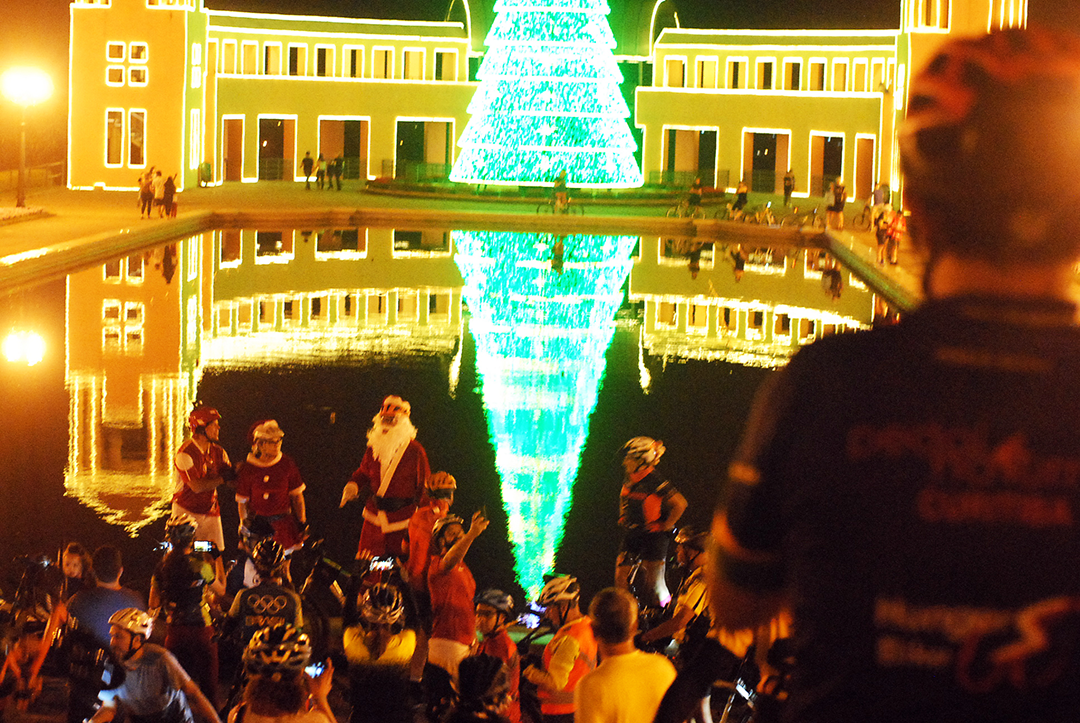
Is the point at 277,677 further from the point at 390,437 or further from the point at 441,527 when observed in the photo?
the point at 390,437

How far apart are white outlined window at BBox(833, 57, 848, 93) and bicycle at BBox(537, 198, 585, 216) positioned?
54.7ft

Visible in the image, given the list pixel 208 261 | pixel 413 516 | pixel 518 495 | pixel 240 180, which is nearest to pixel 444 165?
pixel 240 180

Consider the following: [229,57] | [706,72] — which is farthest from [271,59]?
[706,72]

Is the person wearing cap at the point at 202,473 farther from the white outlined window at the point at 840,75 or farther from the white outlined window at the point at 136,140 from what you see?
the white outlined window at the point at 840,75

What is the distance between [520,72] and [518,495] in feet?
127

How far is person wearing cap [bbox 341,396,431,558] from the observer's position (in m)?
9.01

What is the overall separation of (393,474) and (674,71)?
2228 inches

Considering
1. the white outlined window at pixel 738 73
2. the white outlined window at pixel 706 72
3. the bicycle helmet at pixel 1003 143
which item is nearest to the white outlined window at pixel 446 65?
the white outlined window at pixel 706 72

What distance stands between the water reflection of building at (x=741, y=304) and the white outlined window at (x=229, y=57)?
87.1ft

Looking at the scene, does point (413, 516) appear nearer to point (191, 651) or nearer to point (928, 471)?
point (191, 651)

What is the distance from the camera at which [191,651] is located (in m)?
6.88

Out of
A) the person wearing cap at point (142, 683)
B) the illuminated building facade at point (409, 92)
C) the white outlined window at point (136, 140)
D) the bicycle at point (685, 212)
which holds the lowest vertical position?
the person wearing cap at point (142, 683)

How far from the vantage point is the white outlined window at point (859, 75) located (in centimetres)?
5912

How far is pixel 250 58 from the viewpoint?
60.4 m
